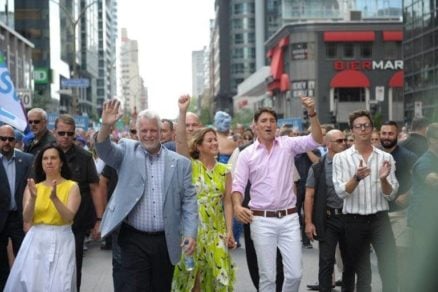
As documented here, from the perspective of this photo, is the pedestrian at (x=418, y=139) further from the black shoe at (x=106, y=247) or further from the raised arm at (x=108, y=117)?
the black shoe at (x=106, y=247)

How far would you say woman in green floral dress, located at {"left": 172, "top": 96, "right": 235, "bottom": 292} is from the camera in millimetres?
7445

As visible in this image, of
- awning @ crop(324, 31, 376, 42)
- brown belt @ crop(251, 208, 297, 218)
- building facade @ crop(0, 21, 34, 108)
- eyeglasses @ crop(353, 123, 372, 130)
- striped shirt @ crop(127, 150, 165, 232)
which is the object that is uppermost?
awning @ crop(324, 31, 376, 42)

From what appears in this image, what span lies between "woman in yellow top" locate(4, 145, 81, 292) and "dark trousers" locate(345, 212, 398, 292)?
2.59m

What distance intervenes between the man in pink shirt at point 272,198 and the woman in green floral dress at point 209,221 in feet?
0.53

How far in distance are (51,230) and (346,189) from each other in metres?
2.63

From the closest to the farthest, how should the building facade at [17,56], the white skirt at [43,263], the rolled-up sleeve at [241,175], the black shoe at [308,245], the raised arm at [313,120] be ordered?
the white skirt at [43,263], the raised arm at [313,120], the rolled-up sleeve at [241,175], the black shoe at [308,245], the building facade at [17,56]

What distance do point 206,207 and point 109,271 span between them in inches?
160

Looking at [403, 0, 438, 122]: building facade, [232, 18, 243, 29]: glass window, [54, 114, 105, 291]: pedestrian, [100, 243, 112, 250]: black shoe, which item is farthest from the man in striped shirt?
[232, 18, 243, 29]: glass window

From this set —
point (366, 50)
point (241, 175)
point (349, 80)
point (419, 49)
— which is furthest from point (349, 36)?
point (241, 175)

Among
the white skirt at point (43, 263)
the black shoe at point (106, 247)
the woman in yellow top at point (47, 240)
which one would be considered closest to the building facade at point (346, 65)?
the black shoe at point (106, 247)

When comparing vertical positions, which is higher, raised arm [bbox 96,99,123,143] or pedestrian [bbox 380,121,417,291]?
raised arm [bbox 96,99,123,143]

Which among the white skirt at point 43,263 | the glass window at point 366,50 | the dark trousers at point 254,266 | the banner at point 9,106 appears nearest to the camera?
the white skirt at point 43,263

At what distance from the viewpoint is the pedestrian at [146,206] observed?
6.26m

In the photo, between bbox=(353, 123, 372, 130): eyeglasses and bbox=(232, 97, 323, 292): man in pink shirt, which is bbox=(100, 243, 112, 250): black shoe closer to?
bbox=(232, 97, 323, 292): man in pink shirt
